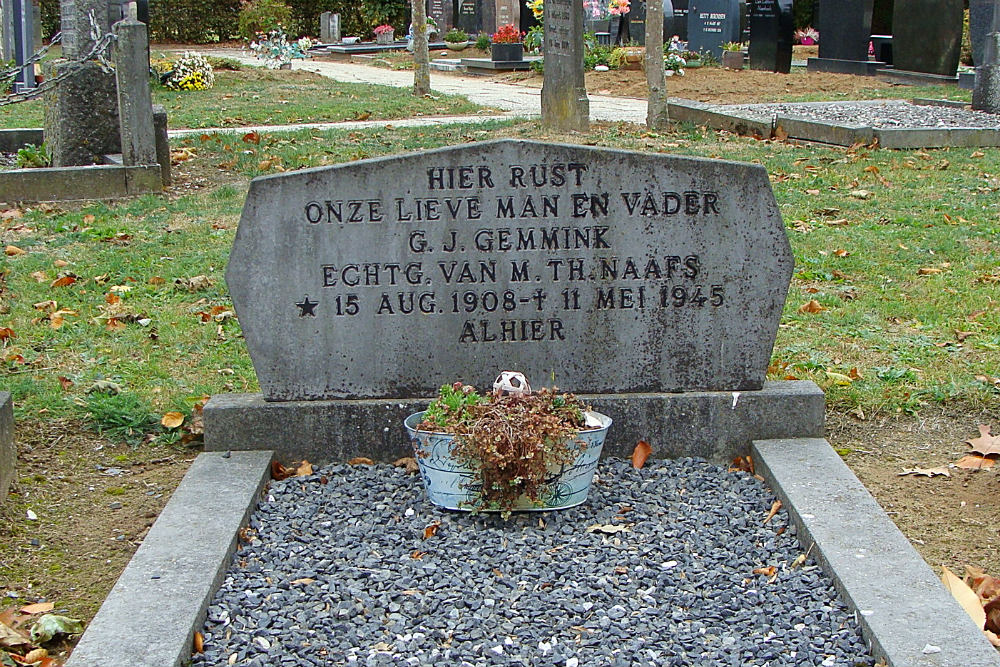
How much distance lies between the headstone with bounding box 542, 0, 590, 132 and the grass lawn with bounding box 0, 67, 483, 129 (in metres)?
3.15

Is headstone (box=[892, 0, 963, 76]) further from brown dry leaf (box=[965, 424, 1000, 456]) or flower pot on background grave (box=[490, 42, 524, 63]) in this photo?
brown dry leaf (box=[965, 424, 1000, 456])

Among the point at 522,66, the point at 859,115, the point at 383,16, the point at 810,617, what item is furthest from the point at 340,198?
the point at 383,16

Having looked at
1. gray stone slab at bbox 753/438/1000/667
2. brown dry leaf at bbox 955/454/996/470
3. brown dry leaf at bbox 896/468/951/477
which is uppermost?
gray stone slab at bbox 753/438/1000/667

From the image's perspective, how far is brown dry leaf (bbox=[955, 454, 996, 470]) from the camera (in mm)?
4238

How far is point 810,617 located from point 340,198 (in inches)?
83.7

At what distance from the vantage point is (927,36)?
21.3 metres

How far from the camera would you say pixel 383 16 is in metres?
39.7

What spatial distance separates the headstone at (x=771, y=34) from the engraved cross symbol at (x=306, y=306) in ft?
66.5

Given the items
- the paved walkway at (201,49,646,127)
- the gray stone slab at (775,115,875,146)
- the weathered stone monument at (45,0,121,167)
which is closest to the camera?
the weathered stone monument at (45,0,121,167)

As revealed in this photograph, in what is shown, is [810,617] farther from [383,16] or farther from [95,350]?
[383,16]

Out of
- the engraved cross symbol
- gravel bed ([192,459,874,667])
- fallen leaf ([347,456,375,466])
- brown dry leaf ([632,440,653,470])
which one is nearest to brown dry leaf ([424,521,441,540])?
gravel bed ([192,459,874,667])

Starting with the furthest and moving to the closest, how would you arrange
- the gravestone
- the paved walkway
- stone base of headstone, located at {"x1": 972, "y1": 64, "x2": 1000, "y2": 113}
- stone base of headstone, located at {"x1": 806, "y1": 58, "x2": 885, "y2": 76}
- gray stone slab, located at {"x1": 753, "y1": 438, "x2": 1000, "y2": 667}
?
1. the gravestone
2. stone base of headstone, located at {"x1": 806, "y1": 58, "x2": 885, "y2": 76}
3. the paved walkway
4. stone base of headstone, located at {"x1": 972, "y1": 64, "x2": 1000, "y2": 113}
5. gray stone slab, located at {"x1": 753, "y1": 438, "x2": 1000, "y2": 667}

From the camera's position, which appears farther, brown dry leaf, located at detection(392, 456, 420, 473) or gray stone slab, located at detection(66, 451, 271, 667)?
brown dry leaf, located at detection(392, 456, 420, 473)

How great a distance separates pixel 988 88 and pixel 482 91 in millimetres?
9192
